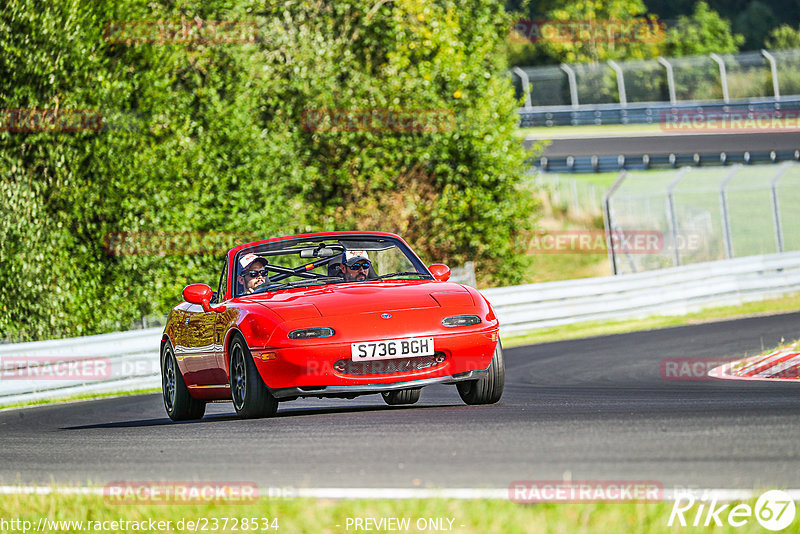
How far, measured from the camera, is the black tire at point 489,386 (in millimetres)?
8781

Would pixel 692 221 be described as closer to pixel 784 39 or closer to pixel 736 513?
pixel 736 513

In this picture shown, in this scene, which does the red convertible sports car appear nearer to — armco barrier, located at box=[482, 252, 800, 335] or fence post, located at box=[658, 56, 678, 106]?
armco barrier, located at box=[482, 252, 800, 335]

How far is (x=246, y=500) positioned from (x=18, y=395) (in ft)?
34.5

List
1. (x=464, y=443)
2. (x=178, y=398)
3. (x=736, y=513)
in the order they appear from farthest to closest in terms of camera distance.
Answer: (x=178, y=398), (x=464, y=443), (x=736, y=513)

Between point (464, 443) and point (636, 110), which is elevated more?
point (464, 443)

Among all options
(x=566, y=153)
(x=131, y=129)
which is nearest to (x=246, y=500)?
(x=131, y=129)

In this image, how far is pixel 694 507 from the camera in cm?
436

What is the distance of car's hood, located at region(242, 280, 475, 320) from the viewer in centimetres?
830

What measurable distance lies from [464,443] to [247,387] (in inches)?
98.8

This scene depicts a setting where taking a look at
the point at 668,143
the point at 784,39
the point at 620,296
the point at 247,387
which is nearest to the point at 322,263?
the point at 247,387

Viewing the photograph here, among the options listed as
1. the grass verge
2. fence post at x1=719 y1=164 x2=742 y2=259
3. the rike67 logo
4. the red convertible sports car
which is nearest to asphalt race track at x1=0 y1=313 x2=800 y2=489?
the red convertible sports car

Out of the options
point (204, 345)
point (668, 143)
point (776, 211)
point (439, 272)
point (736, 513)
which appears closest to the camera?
point (736, 513)

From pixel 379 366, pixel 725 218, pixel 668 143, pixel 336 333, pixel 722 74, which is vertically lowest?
pixel 668 143

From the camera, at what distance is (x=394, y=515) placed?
455cm
